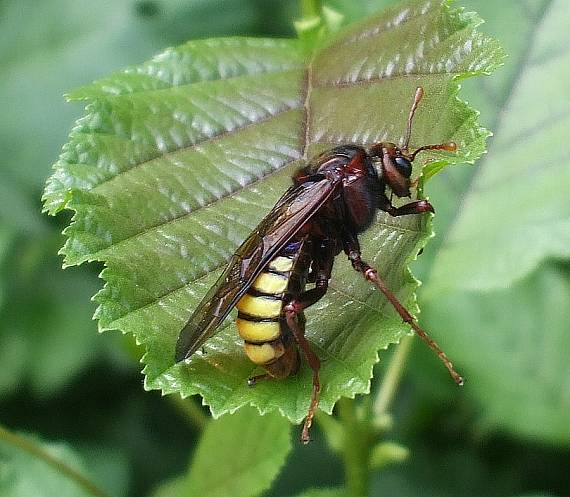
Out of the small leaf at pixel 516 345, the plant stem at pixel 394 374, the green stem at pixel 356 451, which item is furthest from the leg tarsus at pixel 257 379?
the small leaf at pixel 516 345

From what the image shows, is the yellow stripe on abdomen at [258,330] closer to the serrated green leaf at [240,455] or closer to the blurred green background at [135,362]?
the serrated green leaf at [240,455]

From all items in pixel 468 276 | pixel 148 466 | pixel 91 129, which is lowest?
pixel 148 466

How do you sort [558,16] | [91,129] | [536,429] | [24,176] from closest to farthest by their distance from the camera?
[91,129], [558,16], [536,429], [24,176]

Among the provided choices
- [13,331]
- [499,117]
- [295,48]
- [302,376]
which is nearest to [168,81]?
[295,48]

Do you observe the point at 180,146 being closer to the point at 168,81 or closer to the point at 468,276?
the point at 168,81

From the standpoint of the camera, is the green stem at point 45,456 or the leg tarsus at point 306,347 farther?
the green stem at point 45,456

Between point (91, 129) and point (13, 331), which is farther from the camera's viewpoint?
point (13, 331)

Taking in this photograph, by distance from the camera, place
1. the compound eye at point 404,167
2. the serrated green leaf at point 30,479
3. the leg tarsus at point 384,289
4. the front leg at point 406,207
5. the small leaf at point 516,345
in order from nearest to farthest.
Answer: the leg tarsus at point 384,289
the front leg at point 406,207
the compound eye at point 404,167
the serrated green leaf at point 30,479
the small leaf at point 516,345

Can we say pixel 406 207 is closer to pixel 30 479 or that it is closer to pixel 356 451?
pixel 356 451
